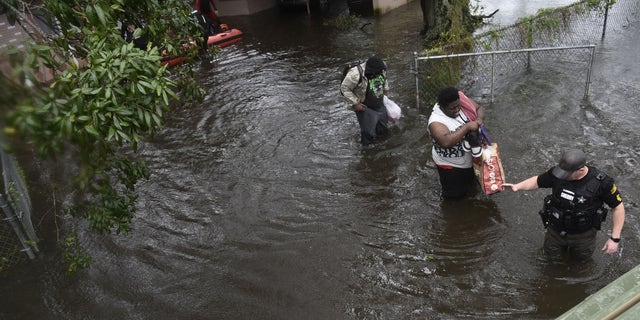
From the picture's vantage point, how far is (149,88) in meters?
3.11

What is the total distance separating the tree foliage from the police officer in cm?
302

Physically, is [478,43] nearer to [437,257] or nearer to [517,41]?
[517,41]

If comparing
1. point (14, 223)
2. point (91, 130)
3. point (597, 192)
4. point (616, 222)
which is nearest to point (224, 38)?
point (14, 223)

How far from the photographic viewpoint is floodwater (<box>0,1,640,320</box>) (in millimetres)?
4441

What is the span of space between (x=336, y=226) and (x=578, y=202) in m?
2.70

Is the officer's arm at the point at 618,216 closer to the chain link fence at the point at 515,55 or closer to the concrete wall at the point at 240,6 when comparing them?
the chain link fence at the point at 515,55

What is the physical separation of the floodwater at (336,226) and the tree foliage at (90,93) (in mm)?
1196

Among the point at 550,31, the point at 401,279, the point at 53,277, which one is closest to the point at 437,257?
the point at 401,279

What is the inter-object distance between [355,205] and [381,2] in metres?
12.9

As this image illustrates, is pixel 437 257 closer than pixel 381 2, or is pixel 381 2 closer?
→ pixel 437 257

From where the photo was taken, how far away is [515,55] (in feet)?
29.0

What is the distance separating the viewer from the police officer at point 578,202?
357cm

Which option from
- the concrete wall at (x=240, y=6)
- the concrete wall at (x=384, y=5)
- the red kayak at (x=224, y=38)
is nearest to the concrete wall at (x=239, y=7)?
the concrete wall at (x=240, y=6)

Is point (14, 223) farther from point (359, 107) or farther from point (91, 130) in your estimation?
point (359, 107)
